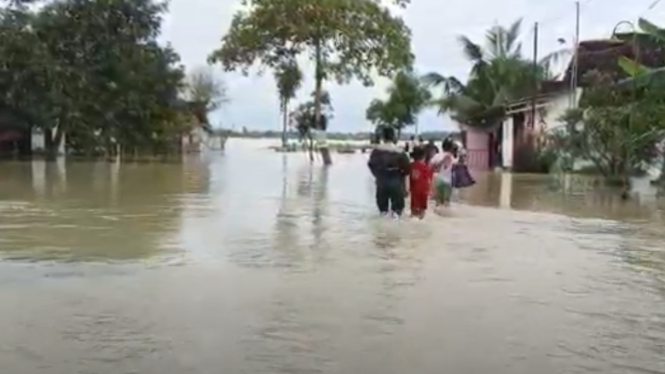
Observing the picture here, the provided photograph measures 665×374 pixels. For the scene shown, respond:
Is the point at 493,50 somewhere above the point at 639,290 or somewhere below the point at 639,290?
above

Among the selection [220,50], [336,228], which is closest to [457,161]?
[336,228]

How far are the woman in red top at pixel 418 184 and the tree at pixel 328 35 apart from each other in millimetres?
26668

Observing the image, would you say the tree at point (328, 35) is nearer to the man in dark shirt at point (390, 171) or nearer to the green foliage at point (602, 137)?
the green foliage at point (602, 137)

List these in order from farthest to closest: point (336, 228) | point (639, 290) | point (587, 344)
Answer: point (336, 228), point (639, 290), point (587, 344)

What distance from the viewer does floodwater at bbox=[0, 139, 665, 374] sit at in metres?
6.35

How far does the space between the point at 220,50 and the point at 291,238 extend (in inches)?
1304

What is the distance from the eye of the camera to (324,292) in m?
8.67

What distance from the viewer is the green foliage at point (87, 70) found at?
130ft

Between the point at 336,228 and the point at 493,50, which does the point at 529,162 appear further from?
the point at 336,228

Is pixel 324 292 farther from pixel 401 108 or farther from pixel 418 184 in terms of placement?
pixel 401 108

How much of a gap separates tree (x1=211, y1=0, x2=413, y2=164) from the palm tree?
83.7 inches

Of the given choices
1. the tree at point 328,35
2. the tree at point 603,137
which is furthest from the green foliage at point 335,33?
the tree at point 603,137

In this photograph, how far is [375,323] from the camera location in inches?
291

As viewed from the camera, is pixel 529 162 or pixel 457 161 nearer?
pixel 457 161
